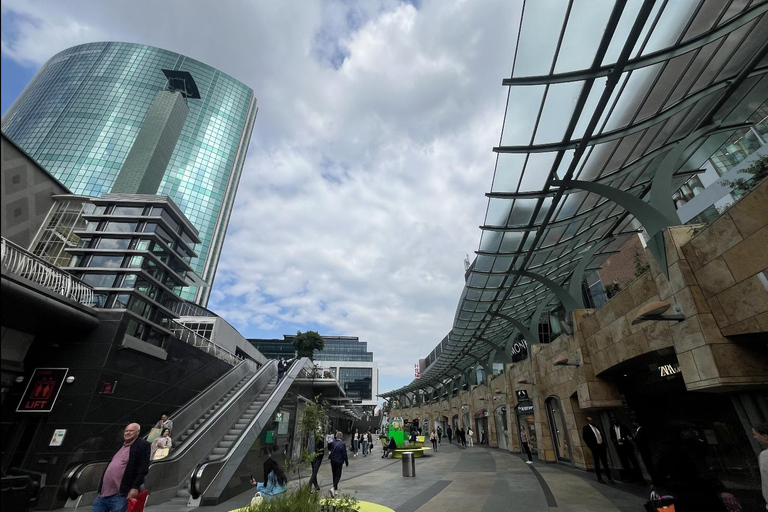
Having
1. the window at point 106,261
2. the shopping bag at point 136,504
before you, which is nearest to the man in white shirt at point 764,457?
the shopping bag at point 136,504

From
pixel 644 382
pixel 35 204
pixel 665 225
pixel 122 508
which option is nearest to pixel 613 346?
pixel 644 382

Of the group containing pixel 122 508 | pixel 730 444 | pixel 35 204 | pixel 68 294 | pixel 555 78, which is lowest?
pixel 122 508

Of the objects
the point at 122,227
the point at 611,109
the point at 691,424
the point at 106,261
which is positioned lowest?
the point at 691,424

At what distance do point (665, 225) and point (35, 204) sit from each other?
24.3 metres

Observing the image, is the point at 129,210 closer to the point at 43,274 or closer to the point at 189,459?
the point at 43,274

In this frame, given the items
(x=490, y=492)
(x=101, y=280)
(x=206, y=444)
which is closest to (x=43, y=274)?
(x=101, y=280)

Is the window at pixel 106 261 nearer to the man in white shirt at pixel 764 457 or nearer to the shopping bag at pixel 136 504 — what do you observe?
the shopping bag at pixel 136 504

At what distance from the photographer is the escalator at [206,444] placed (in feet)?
31.2

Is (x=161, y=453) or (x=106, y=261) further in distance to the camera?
(x=106, y=261)

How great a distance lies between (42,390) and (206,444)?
200 inches

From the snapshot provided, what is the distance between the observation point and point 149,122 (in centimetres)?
3506

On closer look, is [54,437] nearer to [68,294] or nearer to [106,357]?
[106,357]

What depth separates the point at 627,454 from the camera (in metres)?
11.0

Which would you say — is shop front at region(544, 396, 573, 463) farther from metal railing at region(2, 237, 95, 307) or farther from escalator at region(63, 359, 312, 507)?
metal railing at region(2, 237, 95, 307)
